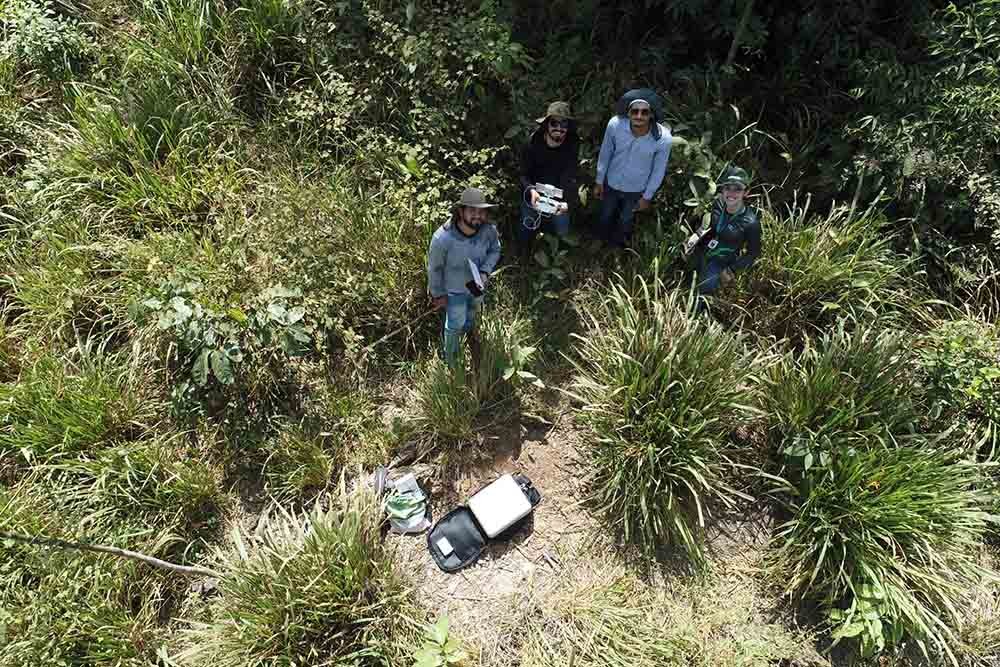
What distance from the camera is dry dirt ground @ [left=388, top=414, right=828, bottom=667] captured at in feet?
12.5

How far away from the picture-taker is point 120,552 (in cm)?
361

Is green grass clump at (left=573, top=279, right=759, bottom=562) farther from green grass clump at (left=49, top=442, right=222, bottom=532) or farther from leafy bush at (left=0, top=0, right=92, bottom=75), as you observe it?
leafy bush at (left=0, top=0, right=92, bottom=75)

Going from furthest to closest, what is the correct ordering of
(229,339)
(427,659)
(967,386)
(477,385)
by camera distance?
(477,385) → (229,339) → (967,386) → (427,659)

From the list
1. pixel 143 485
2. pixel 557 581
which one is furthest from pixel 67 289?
pixel 557 581

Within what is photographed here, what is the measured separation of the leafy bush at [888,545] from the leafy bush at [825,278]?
3.87ft

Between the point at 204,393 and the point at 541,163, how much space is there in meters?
2.89

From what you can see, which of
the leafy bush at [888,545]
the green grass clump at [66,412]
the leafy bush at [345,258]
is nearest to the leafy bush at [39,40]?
the leafy bush at [345,258]

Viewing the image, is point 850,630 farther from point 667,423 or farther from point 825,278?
point 825,278

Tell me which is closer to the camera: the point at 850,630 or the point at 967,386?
the point at 850,630

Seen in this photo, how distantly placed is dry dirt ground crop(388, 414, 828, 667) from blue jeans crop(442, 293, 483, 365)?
0.81m

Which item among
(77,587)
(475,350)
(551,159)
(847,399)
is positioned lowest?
(77,587)

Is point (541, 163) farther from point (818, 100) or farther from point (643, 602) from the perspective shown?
point (643, 602)

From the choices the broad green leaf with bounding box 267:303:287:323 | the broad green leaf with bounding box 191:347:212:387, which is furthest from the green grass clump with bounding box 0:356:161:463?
the broad green leaf with bounding box 267:303:287:323

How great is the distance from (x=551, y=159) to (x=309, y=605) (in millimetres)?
3248
